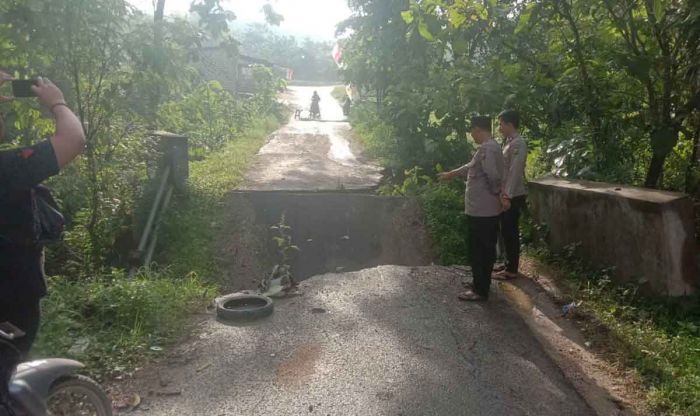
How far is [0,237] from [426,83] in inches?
402

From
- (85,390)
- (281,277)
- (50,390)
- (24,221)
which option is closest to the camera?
(24,221)

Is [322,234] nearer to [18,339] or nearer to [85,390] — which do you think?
[85,390]

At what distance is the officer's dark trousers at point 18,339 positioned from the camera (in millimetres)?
2559

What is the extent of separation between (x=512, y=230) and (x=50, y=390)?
4.67m

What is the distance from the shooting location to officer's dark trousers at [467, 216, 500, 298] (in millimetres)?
5406

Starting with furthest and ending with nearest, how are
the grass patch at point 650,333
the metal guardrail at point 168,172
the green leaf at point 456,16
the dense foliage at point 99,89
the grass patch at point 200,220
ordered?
1. the metal guardrail at point 168,172
2. the grass patch at point 200,220
3. the green leaf at point 456,16
4. the dense foliage at point 99,89
5. the grass patch at point 650,333

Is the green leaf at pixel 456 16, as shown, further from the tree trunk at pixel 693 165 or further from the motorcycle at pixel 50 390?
the motorcycle at pixel 50 390

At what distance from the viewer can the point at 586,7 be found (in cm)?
652

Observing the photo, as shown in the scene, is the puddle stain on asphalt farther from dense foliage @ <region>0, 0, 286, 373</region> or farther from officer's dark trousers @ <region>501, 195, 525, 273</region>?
officer's dark trousers @ <region>501, 195, 525, 273</region>

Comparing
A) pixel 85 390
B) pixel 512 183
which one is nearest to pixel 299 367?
pixel 85 390

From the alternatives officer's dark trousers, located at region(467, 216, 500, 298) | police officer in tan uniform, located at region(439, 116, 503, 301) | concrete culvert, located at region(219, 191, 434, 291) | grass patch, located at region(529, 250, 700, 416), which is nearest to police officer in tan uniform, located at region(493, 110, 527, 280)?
police officer in tan uniform, located at region(439, 116, 503, 301)

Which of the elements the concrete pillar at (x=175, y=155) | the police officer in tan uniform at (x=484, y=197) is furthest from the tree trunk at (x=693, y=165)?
the concrete pillar at (x=175, y=155)

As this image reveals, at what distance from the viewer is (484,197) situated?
540 centimetres

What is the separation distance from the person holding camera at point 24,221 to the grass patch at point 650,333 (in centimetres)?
376
